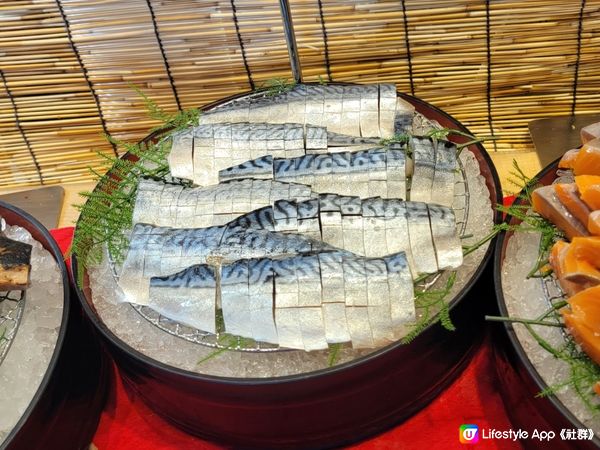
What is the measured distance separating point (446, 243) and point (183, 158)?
90 cm

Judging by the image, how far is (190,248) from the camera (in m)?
1.88

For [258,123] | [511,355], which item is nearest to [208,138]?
[258,123]

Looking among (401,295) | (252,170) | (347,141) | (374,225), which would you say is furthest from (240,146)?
(401,295)

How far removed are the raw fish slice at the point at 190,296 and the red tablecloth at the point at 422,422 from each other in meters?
0.50

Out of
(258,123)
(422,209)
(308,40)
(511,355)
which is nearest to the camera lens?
(511,355)

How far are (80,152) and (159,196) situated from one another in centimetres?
116

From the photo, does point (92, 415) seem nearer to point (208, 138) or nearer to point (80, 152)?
point (208, 138)

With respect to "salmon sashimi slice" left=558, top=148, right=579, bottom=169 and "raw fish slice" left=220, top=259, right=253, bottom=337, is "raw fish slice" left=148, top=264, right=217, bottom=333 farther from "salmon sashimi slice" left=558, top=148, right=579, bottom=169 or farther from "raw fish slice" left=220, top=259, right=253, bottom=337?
"salmon sashimi slice" left=558, top=148, right=579, bottom=169

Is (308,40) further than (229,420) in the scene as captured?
Yes

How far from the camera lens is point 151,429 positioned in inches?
83.3

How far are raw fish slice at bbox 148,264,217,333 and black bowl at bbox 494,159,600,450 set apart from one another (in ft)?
2.51

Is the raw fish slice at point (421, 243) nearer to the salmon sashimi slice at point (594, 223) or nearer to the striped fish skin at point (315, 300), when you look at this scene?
the striped fish skin at point (315, 300)

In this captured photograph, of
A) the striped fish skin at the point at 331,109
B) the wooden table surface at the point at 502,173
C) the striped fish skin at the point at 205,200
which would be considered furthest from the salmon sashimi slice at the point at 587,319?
the wooden table surface at the point at 502,173

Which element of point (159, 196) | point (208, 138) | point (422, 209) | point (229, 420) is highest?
point (208, 138)
